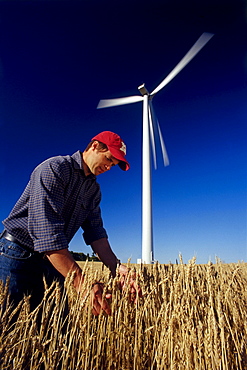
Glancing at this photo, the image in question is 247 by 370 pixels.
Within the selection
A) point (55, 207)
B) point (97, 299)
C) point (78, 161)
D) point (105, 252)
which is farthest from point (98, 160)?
point (97, 299)

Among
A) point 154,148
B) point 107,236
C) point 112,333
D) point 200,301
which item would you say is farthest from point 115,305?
point 154,148

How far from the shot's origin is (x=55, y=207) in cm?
198

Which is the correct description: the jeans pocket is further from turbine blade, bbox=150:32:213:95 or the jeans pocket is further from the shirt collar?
turbine blade, bbox=150:32:213:95

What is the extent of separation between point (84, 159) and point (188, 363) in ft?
5.93

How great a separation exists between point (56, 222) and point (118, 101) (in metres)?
11.9

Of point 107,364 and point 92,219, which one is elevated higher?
point 92,219

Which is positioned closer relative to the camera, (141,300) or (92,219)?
(141,300)

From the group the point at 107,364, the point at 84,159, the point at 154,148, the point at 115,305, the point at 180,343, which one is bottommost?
the point at 107,364

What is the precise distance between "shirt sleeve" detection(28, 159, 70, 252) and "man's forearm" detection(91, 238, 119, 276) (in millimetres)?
854

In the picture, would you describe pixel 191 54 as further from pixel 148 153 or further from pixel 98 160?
pixel 98 160

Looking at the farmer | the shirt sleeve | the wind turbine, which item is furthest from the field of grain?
the wind turbine

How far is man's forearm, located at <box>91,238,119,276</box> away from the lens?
272 cm

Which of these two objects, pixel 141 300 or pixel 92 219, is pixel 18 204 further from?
pixel 141 300

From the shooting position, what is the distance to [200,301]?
7.04 feet
